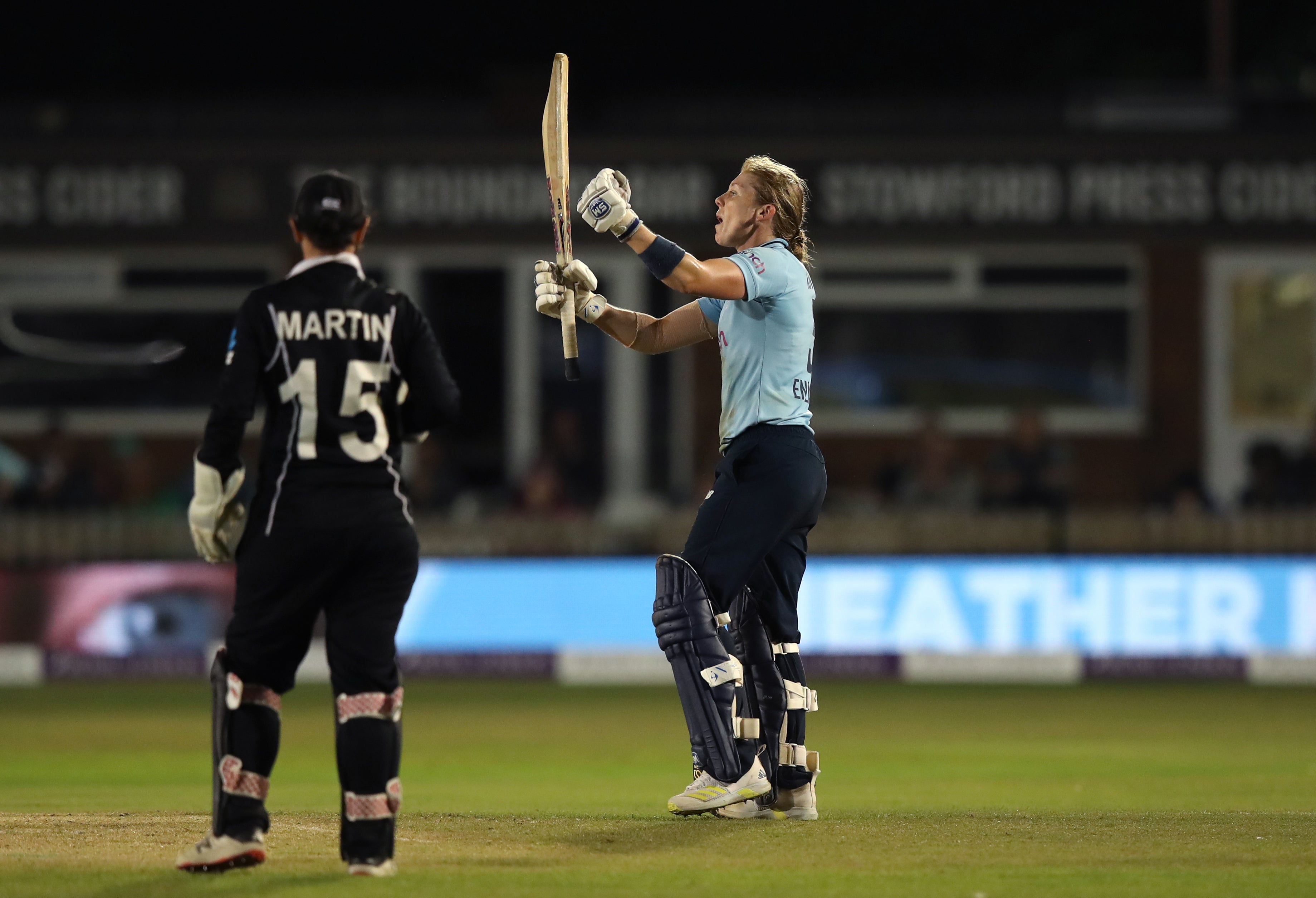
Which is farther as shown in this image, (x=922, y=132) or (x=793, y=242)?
(x=922, y=132)

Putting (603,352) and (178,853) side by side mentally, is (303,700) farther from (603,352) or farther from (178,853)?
(178,853)

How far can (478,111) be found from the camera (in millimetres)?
16516

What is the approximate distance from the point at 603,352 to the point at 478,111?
2.36 m

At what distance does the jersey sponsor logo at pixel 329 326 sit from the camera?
504 cm

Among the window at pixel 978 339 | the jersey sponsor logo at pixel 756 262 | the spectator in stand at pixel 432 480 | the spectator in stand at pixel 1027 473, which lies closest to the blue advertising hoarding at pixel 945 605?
the spectator in stand at pixel 1027 473

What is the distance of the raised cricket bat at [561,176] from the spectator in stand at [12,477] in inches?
378

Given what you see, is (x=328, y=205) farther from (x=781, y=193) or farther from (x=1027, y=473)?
(x=1027, y=473)

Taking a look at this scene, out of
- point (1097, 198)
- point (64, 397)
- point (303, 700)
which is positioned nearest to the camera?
point (303, 700)

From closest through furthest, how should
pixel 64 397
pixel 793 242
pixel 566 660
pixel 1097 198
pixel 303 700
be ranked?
pixel 793 242
pixel 303 700
pixel 566 660
pixel 1097 198
pixel 64 397

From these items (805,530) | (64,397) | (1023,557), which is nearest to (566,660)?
(1023,557)

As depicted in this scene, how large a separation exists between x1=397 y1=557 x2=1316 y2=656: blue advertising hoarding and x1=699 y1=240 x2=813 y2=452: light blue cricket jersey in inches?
291

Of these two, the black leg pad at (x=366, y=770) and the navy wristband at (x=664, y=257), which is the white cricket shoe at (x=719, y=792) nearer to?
the black leg pad at (x=366, y=770)

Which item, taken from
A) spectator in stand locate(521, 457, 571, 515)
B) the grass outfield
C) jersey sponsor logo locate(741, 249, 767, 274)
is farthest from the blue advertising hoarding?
jersey sponsor logo locate(741, 249, 767, 274)

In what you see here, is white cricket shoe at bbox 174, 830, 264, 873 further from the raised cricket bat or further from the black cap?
the raised cricket bat
